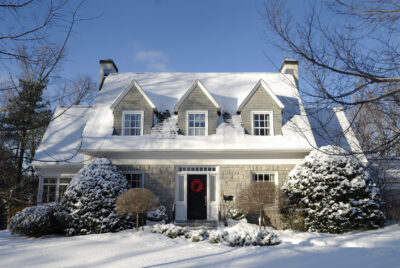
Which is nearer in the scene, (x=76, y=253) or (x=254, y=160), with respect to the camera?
(x=76, y=253)

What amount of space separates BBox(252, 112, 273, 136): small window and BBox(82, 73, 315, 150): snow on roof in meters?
0.59

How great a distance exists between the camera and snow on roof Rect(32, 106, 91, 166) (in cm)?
1600

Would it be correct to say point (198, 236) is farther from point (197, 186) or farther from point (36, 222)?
point (36, 222)

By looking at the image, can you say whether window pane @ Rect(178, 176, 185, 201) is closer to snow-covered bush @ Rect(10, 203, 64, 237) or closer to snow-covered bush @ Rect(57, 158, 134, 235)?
snow-covered bush @ Rect(57, 158, 134, 235)

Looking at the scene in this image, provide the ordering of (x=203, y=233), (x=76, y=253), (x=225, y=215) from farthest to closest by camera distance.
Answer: (x=225, y=215), (x=203, y=233), (x=76, y=253)

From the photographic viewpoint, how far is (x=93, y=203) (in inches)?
477

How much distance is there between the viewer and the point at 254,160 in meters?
14.4

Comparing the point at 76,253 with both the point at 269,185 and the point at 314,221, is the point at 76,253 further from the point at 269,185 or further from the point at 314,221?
the point at 314,221

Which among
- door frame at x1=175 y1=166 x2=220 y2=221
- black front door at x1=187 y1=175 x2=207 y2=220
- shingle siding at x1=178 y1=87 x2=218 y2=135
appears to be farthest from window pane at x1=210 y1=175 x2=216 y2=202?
shingle siding at x1=178 y1=87 x2=218 y2=135

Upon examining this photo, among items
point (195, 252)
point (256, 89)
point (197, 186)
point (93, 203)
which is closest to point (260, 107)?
point (256, 89)

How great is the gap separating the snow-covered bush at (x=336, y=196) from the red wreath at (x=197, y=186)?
3.94 metres

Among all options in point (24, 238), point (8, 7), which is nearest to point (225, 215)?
point (24, 238)

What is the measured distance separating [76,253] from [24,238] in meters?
4.49

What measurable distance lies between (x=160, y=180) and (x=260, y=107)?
18.5ft
